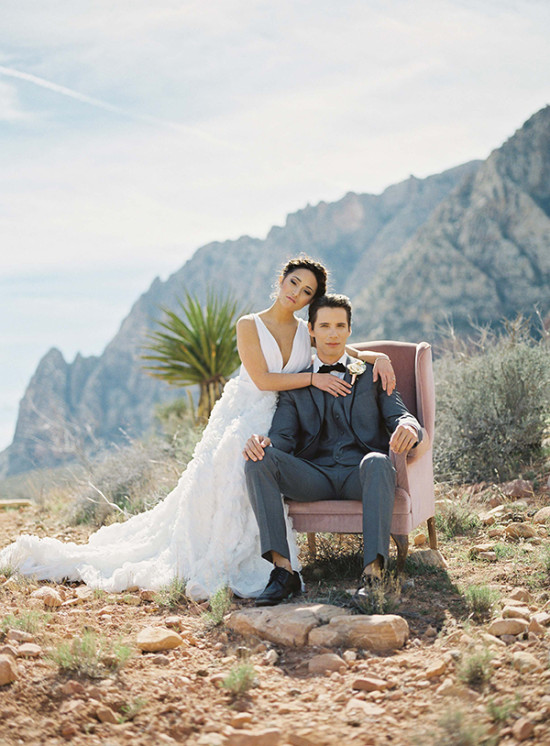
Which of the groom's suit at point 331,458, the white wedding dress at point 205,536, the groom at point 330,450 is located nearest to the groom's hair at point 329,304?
the groom at point 330,450

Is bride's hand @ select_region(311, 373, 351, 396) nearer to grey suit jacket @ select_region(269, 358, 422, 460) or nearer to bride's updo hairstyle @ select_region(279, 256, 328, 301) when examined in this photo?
grey suit jacket @ select_region(269, 358, 422, 460)

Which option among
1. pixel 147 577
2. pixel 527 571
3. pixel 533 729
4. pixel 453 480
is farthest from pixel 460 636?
pixel 453 480

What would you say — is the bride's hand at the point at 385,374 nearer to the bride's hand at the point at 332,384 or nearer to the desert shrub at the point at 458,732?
the bride's hand at the point at 332,384

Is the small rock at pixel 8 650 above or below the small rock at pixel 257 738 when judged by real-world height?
above

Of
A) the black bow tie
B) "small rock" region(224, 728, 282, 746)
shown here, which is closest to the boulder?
"small rock" region(224, 728, 282, 746)

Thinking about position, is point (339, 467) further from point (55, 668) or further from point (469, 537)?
point (55, 668)

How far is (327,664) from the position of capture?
2865 mm

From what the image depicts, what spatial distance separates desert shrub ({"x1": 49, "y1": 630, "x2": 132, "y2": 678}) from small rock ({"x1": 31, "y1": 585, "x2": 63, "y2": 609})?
1.12 meters

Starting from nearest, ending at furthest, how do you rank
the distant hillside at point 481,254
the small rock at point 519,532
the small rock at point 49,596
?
the small rock at point 49,596 < the small rock at point 519,532 < the distant hillside at point 481,254

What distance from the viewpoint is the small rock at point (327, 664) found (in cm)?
286

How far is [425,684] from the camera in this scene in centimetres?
264

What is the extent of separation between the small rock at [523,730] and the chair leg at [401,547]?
5.92 feet

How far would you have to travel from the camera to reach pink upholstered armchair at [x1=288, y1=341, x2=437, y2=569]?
3.96 metres

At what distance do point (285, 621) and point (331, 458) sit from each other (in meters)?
1.22
